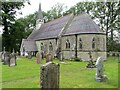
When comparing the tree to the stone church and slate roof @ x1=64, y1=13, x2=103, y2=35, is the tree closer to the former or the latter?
the stone church

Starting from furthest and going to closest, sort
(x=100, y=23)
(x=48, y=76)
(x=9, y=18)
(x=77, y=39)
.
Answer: (x=100, y=23) → (x=9, y=18) → (x=77, y=39) → (x=48, y=76)

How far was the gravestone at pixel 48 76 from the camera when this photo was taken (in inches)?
328

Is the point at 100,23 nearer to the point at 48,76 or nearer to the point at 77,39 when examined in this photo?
the point at 77,39

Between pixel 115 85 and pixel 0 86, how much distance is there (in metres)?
6.05

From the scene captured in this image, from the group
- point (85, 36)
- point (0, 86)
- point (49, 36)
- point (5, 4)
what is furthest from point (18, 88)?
point (5, 4)

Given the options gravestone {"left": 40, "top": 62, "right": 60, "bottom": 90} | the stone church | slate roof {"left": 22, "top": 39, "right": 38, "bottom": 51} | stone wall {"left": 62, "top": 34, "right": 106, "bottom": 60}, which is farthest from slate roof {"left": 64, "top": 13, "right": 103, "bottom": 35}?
gravestone {"left": 40, "top": 62, "right": 60, "bottom": 90}

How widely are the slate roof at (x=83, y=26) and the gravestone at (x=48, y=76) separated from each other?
65.9ft

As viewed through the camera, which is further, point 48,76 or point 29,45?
point 29,45

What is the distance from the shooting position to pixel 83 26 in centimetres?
2920

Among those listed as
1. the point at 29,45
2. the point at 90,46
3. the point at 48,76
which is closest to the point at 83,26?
the point at 90,46

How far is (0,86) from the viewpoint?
404 inches

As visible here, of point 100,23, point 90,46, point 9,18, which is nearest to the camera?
point 90,46

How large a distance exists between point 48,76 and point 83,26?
21615 mm

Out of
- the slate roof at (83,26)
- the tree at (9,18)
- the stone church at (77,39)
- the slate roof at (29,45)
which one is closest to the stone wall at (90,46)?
the stone church at (77,39)
